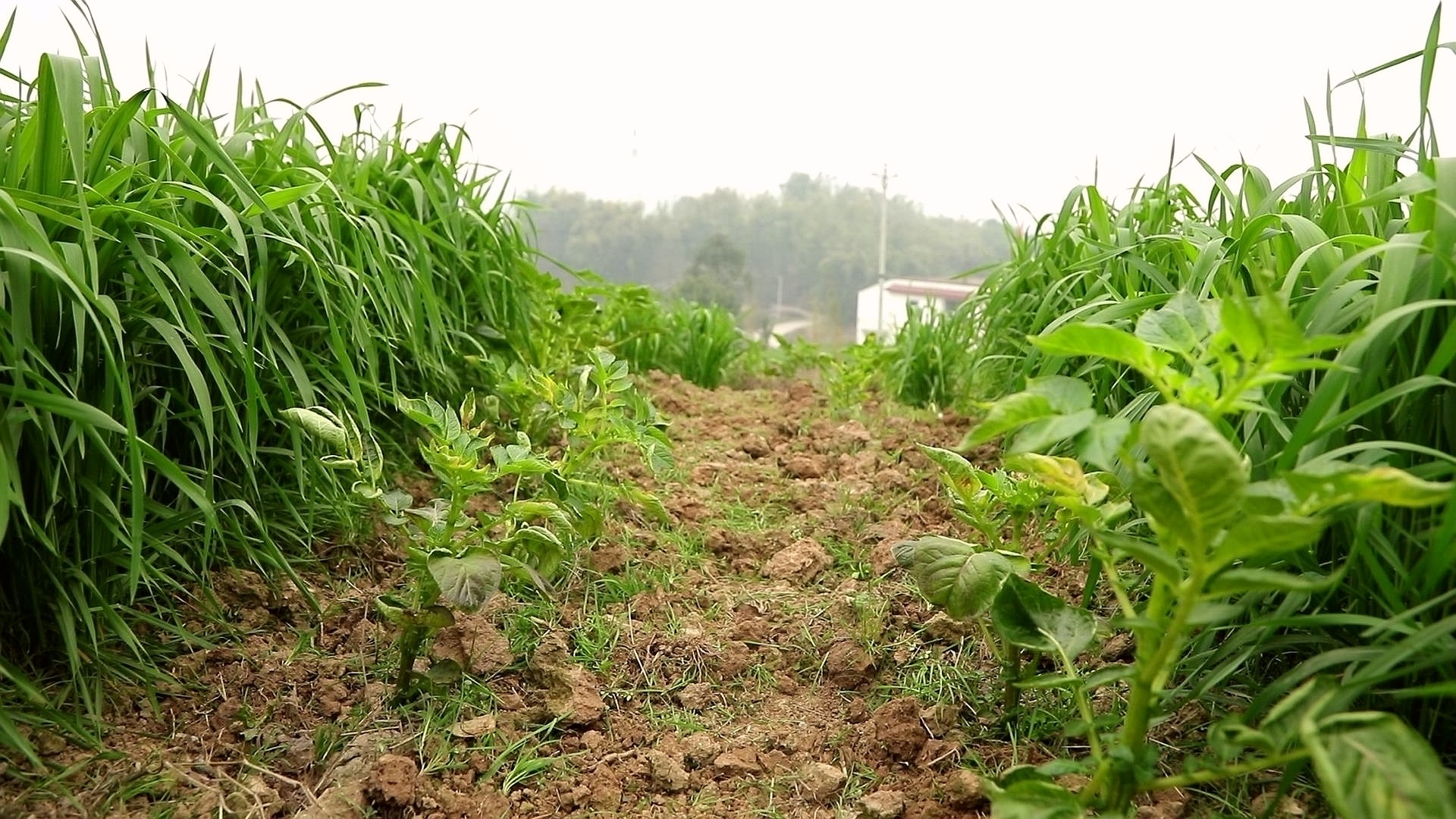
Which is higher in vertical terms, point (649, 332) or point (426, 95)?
point (426, 95)

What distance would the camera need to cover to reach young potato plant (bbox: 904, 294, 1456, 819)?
0.48m

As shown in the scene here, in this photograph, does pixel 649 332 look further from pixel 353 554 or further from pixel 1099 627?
pixel 1099 627

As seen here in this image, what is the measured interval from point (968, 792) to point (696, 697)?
0.29 metres

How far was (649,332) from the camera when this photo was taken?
6.98 ft

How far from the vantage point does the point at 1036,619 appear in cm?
72

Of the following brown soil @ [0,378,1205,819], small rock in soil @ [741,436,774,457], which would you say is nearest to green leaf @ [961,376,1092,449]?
brown soil @ [0,378,1205,819]

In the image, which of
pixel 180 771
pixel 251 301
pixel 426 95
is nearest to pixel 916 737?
pixel 180 771

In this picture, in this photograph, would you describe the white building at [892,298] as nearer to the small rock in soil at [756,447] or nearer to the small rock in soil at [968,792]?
the small rock in soil at [756,447]

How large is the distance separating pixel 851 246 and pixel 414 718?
9.76ft

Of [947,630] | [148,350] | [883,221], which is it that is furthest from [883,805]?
[883,221]

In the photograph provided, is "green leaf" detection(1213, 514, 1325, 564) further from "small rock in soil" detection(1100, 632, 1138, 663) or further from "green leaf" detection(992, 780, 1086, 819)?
"small rock in soil" detection(1100, 632, 1138, 663)

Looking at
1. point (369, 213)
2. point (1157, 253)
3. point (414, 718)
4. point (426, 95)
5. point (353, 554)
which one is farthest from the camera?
point (426, 95)

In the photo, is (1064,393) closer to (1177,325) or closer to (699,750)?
(1177,325)

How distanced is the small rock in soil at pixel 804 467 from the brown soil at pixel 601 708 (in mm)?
330
